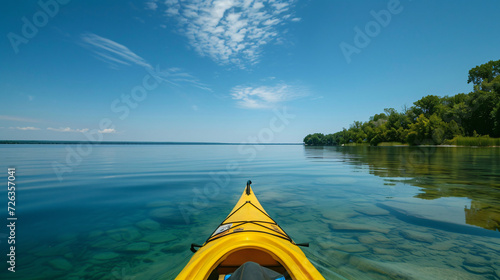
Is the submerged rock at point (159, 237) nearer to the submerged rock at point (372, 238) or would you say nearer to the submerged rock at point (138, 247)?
the submerged rock at point (138, 247)

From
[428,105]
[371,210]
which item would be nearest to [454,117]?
[428,105]

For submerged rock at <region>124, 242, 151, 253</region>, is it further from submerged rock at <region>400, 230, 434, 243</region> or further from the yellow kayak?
submerged rock at <region>400, 230, 434, 243</region>

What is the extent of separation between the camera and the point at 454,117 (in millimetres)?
64188

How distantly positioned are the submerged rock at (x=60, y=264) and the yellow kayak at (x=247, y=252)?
2.84 meters

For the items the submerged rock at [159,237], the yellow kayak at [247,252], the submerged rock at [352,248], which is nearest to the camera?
the yellow kayak at [247,252]

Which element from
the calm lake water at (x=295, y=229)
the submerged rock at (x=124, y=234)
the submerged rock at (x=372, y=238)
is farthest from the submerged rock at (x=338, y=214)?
the submerged rock at (x=124, y=234)

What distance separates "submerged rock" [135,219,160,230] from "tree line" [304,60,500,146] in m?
79.5

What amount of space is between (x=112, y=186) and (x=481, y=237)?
1460cm

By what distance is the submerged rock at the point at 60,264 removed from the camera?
406cm

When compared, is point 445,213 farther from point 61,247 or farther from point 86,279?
point 61,247

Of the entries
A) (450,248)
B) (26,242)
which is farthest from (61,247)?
(450,248)

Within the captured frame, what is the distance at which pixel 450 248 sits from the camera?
14.3 ft

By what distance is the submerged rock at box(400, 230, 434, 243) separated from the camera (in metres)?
4.83

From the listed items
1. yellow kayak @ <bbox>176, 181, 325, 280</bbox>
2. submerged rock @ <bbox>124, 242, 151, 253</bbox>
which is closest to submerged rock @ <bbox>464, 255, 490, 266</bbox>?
yellow kayak @ <bbox>176, 181, 325, 280</bbox>
